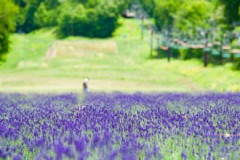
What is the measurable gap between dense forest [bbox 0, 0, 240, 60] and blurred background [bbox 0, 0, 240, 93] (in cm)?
12

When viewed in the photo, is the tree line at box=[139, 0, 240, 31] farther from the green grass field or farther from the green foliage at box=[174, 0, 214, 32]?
the green grass field

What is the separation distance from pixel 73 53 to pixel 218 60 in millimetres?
36625

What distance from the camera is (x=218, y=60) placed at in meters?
65.8

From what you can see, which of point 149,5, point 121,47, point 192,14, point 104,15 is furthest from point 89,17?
point 192,14

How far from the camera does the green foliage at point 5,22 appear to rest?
1596 inches

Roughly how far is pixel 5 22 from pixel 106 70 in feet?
76.5

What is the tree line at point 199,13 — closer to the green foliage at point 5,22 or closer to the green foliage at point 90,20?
the green foliage at point 90,20

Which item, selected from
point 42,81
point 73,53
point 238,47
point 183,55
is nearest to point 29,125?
point 42,81

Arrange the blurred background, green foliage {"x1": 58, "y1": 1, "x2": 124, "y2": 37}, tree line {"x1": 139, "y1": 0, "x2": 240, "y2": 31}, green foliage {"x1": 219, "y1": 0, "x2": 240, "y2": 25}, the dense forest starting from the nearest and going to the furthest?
1. the blurred background
2. green foliage {"x1": 219, "y1": 0, "x2": 240, "y2": 25}
3. tree line {"x1": 139, "y1": 0, "x2": 240, "y2": 31}
4. the dense forest
5. green foliage {"x1": 58, "y1": 1, "x2": 124, "y2": 37}

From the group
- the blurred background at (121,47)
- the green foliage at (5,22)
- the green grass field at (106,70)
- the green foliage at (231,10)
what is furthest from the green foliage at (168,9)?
the green foliage at (5,22)

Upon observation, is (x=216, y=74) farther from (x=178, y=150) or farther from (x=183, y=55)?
(x=178, y=150)

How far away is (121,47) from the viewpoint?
106 metres

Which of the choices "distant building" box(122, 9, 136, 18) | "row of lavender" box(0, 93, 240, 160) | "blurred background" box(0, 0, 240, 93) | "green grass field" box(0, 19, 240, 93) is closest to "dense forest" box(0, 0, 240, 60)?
"blurred background" box(0, 0, 240, 93)

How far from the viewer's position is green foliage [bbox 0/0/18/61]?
40.5 meters
